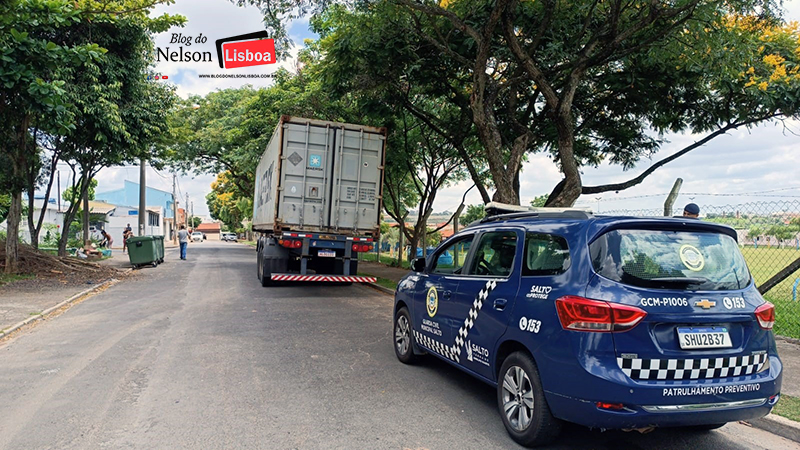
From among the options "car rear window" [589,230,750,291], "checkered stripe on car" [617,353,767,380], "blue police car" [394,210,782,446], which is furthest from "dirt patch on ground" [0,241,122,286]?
"checkered stripe on car" [617,353,767,380]

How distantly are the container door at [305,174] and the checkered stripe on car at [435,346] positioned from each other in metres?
6.93

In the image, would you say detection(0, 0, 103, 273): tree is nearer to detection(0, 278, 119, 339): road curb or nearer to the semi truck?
detection(0, 278, 119, 339): road curb

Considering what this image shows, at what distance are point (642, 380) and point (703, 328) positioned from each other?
57 cm

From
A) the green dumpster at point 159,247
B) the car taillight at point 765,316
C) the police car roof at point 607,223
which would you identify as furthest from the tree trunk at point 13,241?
the car taillight at point 765,316

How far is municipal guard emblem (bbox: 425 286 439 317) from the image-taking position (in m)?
5.47

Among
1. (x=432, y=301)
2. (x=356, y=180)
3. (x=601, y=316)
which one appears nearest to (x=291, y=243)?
(x=356, y=180)

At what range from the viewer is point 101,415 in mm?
4543

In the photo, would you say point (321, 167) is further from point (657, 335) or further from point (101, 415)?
point (657, 335)

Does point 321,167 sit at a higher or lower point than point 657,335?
higher

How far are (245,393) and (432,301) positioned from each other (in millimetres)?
2023

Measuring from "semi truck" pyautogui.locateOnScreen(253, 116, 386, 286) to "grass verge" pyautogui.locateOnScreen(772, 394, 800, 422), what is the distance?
886 centimetres

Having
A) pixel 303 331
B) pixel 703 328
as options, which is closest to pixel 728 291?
pixel 703 328

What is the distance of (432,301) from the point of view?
18.2 ft

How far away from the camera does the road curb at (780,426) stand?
14.1ft
